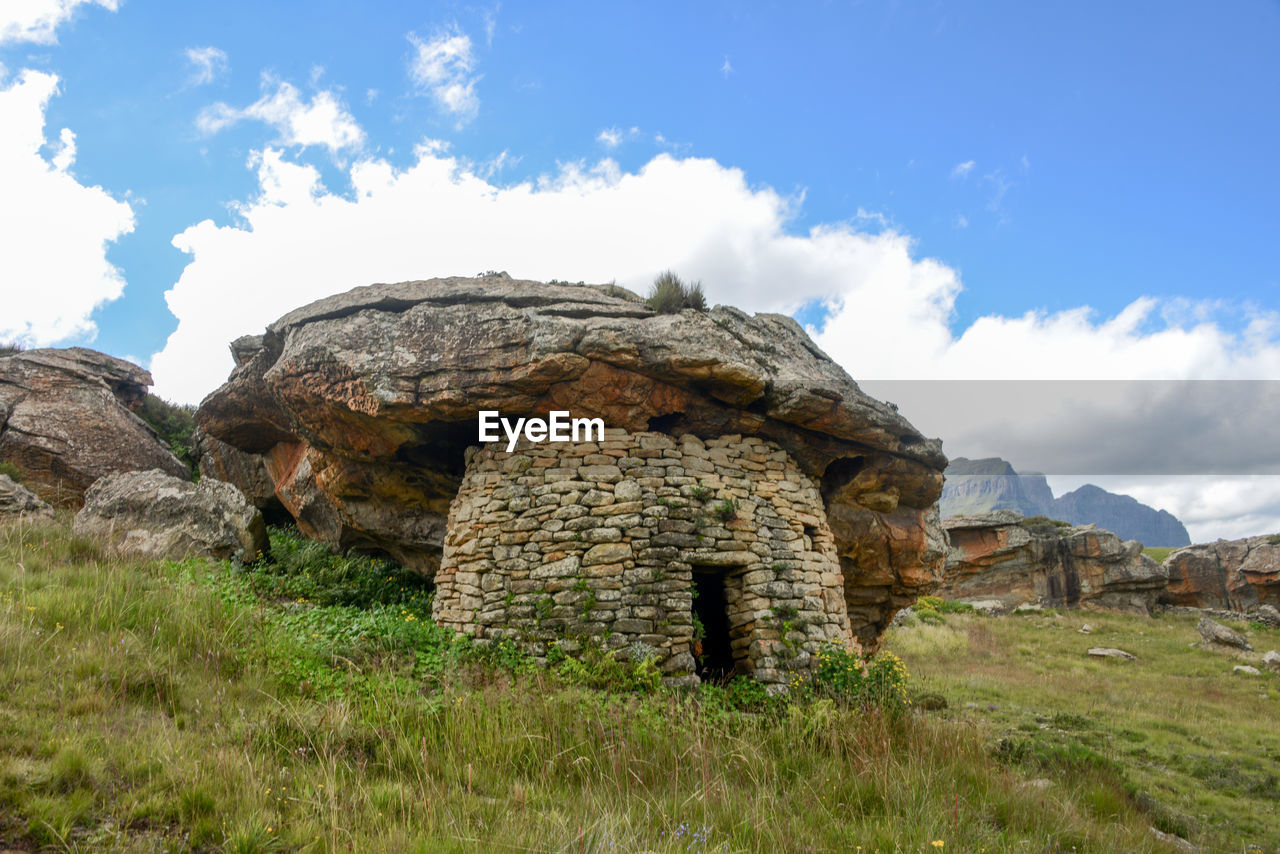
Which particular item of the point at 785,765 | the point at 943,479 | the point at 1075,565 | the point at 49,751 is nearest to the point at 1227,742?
the point at 943,479

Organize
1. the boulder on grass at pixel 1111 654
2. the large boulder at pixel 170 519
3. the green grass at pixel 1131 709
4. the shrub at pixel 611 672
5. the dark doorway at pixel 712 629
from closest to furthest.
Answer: the shrub at pixel 611 672 < the dark doorway at pixel 712 629 < the green grass at pixel 1131 709 < the large boulder at pixel 170 519 < the boulder on grass at pixel 1111 654

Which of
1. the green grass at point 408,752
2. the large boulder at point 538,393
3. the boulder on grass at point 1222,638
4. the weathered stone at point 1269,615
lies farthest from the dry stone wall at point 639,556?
the weathered stone at point 1269,615

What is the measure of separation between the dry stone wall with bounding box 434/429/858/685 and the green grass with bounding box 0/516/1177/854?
445 mm

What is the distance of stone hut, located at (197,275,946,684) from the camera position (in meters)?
7.20

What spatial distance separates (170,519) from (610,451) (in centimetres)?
654

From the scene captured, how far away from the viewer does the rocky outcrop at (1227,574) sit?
26.6m

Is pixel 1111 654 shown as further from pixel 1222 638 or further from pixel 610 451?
pixel 610 451

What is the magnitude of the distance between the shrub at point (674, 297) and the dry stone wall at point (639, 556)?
5.35 ft

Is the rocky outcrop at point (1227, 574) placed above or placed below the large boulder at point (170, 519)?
below

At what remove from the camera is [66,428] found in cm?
1245

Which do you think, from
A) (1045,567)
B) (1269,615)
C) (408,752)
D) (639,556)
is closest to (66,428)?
(639,556)

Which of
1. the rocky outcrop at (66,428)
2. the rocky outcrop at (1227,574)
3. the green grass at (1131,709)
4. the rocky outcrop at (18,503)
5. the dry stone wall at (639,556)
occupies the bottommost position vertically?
the green grass at (1131,709)

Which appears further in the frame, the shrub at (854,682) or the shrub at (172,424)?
the shrub at (172,424)

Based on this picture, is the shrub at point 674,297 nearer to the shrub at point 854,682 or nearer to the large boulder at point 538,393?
the large boulder at point 538,393
